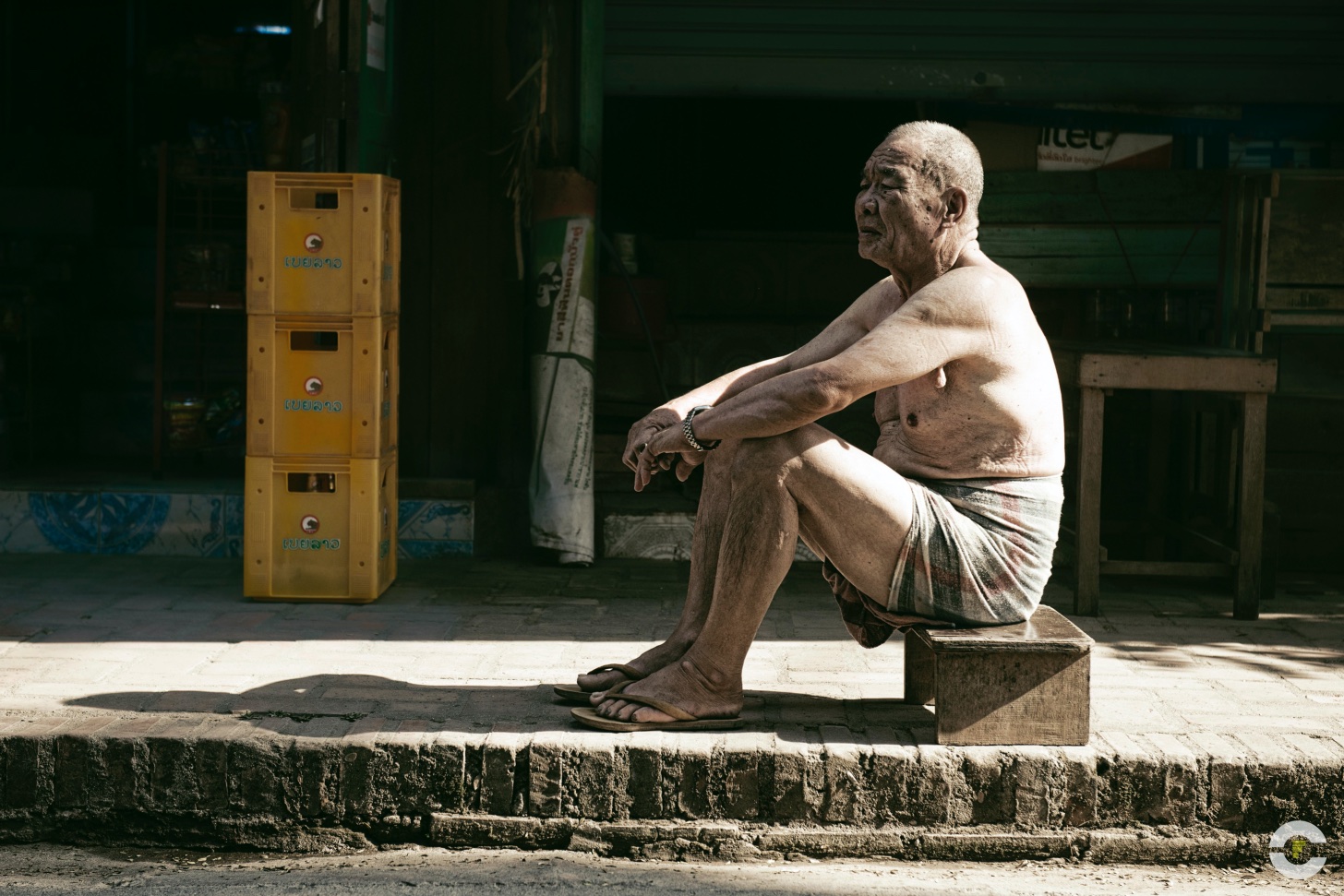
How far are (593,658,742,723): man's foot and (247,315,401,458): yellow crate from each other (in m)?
2.14

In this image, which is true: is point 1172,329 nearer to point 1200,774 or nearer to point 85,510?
point 1200,774

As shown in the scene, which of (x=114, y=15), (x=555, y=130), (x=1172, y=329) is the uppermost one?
(x=114, y=15)

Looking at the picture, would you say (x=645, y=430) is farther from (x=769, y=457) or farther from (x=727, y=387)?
(x=769, y=457)

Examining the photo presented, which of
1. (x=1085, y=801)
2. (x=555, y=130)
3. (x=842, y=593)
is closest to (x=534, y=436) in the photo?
(x=555, y=130)

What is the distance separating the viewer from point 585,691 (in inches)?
156

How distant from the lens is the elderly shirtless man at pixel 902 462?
Result: 3510mm

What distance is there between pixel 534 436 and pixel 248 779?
9.52 ft

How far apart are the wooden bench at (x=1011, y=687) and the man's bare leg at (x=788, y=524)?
0.84ft

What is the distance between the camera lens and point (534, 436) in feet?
20.9

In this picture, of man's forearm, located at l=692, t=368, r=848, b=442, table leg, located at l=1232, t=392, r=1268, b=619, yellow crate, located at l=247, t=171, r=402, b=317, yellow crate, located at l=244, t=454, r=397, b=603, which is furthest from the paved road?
yellow crate, located at l=247, t=171, r=402, b=317

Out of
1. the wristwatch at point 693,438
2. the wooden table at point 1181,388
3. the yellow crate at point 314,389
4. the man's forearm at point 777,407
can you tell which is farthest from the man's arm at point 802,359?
the yellow crate at point 314,389

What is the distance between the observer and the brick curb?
11.5 ft

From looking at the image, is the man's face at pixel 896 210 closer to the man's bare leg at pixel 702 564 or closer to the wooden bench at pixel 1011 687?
the man's bare leg at pixel 702 564

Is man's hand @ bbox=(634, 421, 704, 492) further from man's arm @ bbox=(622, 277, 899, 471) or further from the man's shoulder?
the man's shoulder
